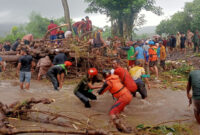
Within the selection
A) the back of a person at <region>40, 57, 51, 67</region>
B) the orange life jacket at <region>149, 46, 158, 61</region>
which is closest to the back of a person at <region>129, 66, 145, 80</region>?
the orange life jacket at <region>149, 46, 158, 61</region>

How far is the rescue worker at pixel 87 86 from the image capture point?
16.0 ft

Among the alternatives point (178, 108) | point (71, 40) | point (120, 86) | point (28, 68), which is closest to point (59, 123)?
point (120, 86)

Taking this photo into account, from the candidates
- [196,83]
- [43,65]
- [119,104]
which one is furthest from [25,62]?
[196,83]

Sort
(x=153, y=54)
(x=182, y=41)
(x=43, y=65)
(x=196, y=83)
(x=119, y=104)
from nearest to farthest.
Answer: (x=196, y=83)
(x=119, y=104)
(x=153, y=54)
(x=43, y=65)
(x=182, y=41)

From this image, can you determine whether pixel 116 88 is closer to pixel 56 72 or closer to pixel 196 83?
pixel 196 83

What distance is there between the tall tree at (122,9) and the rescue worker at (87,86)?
44.3 feet

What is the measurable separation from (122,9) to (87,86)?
1527 centimetres

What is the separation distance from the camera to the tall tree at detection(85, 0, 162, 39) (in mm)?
18375

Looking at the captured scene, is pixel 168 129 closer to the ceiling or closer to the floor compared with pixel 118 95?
closer to the floor

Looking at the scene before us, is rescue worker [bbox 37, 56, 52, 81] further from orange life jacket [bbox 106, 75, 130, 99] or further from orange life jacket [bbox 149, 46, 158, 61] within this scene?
orange life jacket [bbox 106, 75, 130, 99]

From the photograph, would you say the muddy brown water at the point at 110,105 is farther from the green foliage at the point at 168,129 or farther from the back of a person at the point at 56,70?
the back of a person at the point at 56,70

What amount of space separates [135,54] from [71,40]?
129 inches

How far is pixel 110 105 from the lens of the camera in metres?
5.27

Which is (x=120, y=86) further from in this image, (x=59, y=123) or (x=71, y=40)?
(x=71, y=40)
